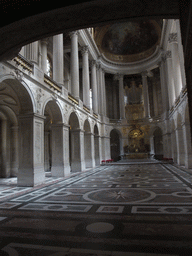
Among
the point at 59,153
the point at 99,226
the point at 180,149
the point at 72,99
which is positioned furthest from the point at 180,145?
the point at 99,226

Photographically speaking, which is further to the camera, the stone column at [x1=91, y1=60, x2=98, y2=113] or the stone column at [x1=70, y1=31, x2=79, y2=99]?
the stone column at [x1=91, y1=60, x2=98, y2=113]

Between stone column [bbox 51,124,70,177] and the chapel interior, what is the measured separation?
7 cm

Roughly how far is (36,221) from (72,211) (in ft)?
3.21

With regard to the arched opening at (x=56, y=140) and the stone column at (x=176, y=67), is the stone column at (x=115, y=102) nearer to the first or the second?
the stone column at (x=176, y=67)

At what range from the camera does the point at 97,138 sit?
83.6 feet

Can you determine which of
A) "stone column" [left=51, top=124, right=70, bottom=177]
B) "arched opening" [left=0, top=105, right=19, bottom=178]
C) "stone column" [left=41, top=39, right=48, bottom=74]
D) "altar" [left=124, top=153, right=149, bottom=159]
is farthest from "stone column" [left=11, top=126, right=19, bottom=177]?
"altar" [left=124, top=153, right=149, bottom=159]

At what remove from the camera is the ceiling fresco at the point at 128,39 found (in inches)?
1144

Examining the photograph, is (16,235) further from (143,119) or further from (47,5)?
(143,119)

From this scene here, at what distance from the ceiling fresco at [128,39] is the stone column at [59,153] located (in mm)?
20207

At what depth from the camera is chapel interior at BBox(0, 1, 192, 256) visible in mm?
3922

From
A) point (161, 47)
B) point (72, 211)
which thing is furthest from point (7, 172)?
point (161, 47)

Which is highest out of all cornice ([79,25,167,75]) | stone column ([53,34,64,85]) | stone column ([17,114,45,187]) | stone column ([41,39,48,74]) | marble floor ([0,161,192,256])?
cornice ([79,25,167,75])

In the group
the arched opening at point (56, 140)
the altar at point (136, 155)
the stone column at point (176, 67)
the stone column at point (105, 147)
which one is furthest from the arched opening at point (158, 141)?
the arched opening at point (56, 140)

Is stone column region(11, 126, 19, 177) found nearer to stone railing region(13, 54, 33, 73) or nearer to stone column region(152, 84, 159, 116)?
stone railing region(13, 54, 33, 73)
